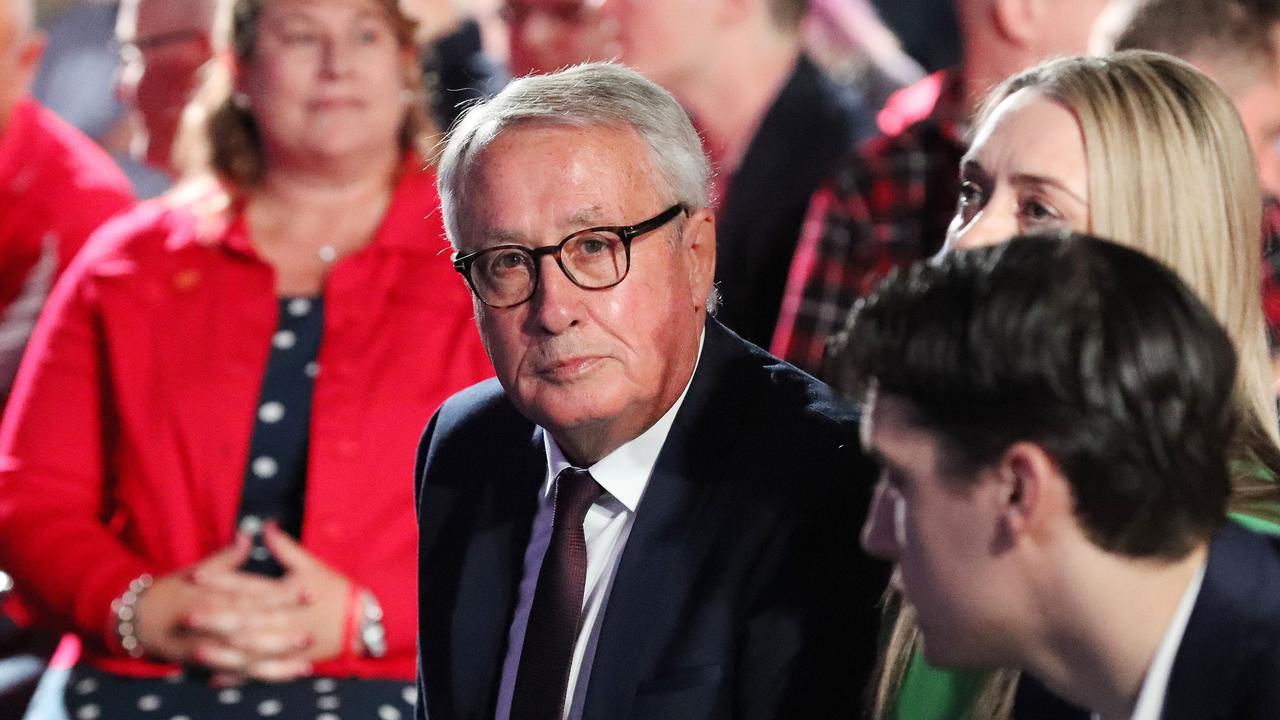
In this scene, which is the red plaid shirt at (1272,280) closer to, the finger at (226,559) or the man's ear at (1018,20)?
the man's ear at (1018,20)

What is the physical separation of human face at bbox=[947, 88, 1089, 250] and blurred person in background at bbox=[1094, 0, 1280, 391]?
1.59 feet

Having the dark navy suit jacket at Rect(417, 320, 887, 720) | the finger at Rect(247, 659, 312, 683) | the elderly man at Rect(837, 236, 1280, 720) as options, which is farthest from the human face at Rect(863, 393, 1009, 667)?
the finger at Rect(247, 659, 312, 683)

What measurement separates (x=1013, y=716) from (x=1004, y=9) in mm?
1637

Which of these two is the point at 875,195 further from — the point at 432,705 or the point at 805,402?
the point at 432,705

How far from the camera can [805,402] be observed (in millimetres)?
1689

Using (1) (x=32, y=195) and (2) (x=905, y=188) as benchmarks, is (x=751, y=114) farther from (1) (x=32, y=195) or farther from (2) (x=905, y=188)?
(1) (x=32, y=195)

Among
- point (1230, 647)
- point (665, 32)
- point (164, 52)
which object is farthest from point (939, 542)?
point (164, 52)

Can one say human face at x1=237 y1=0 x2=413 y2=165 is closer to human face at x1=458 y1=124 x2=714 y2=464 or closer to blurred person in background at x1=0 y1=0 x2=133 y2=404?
blurred person in background at x1=0 y1=0 x2=133 y2=404

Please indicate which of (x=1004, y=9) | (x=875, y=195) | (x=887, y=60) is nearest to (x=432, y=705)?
(x=875, y=195)

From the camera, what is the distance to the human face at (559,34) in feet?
11.3

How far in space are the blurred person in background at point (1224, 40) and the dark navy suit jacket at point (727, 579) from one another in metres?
0.86

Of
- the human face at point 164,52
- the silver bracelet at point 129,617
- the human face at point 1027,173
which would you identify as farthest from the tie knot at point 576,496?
the human face at point 164,52

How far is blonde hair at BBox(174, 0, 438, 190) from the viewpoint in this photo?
9.04 ft

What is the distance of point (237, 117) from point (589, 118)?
1.34 m
